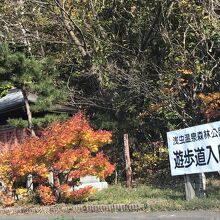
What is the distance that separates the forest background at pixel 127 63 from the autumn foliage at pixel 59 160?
10.0 ft

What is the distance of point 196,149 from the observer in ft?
36.3

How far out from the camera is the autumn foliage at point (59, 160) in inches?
505

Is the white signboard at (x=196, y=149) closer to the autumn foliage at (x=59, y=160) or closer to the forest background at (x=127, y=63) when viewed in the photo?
the autumn foliage at (x=59, y=160)

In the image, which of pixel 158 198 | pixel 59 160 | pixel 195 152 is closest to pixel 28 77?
pixel 59 160

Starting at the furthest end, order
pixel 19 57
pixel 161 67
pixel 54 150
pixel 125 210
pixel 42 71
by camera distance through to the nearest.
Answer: pixel 161 67 < pixel 42 71 < pixel 19 57 < pixel 54 150 < pixel 125 210

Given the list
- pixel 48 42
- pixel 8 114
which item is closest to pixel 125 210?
pixel 8 114

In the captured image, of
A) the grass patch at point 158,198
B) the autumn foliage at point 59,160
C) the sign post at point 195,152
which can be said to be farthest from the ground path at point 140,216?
→ the autumn foliage at point 59,160

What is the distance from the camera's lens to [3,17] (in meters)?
20.0

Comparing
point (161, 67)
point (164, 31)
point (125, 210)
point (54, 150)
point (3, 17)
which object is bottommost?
point (125, 210)

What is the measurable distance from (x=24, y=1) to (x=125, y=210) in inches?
452

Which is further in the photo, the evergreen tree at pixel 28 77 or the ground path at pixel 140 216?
the evergreen tree at pixel 28 77

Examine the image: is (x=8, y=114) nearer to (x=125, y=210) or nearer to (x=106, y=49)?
(x=106, y=49)

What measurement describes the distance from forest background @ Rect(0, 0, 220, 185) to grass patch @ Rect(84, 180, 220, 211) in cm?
304

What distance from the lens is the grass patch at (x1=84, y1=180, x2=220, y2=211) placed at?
419 inches
